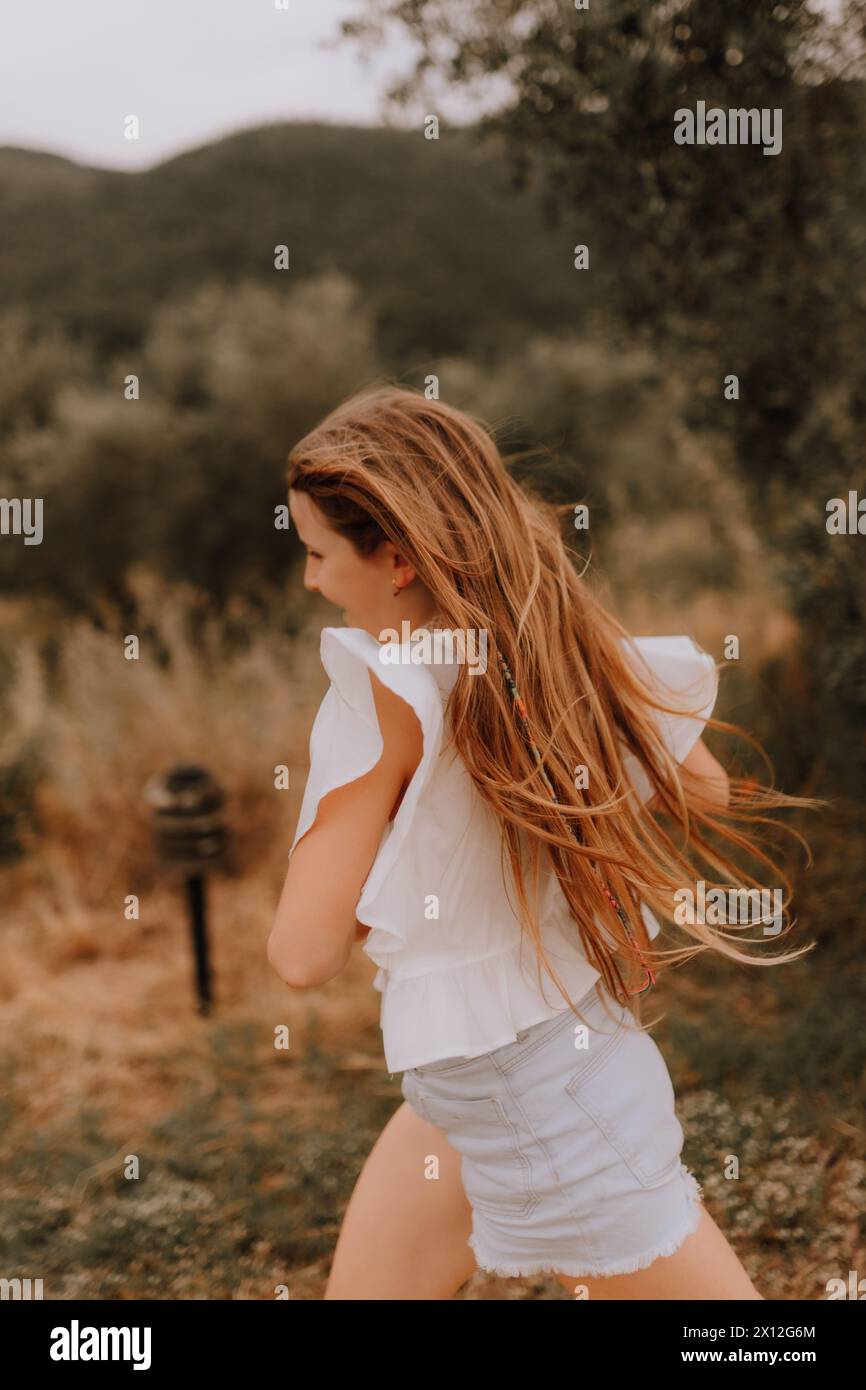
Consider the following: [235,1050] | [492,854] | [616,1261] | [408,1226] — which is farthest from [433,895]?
[235,1050]

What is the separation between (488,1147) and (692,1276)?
309 millimetres

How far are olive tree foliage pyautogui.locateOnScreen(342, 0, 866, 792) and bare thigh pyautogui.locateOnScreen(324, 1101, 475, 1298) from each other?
78.2 inches

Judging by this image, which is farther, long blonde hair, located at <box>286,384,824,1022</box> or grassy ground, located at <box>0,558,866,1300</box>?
grassy ground, located at <box>0,558,866,1300</box>

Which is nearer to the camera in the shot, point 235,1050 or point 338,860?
point 338,860

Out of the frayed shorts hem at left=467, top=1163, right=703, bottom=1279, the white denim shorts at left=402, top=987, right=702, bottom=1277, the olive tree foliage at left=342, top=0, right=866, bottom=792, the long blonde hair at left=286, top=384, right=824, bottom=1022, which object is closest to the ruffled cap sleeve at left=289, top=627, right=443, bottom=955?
the long blonde hair at left=286, top=384, right=824, bottom=1022

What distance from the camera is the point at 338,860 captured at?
128cm

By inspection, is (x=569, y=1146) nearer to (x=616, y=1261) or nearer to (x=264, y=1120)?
(x=616, y=1261)

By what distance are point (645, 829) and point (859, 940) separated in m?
2.07

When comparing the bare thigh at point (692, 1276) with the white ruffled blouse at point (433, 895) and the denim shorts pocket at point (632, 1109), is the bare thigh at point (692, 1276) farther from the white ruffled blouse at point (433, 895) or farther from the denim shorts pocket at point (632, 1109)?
the white ruffled blouse at point (433, 895)

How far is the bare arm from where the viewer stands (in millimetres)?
1256

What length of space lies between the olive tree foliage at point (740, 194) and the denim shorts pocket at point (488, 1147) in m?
2.09

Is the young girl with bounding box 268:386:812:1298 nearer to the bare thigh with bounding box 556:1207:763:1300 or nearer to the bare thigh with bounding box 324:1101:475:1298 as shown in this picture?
the bare thigh with bounding box 556:1207:763:1300

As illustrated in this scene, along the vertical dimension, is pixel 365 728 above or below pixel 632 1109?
above
